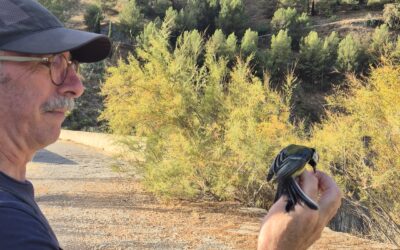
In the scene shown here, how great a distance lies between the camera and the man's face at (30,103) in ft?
3.85

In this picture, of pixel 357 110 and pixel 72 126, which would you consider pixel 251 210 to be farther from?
pixel 72 126

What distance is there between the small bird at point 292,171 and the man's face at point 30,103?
0.57m

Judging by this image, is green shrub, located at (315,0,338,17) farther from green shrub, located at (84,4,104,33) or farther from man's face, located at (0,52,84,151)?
man's face, located at (0,52,84,151)

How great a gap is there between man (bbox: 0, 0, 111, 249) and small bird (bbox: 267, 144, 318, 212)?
0.49 metres

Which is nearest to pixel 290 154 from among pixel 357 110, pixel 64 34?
pixel 64 34

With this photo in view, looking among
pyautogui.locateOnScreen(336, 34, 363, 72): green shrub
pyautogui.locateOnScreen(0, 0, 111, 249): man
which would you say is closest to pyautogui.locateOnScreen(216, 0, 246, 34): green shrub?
pyautogui.locateOnScreen(336, 34, 363, 72): green shrub

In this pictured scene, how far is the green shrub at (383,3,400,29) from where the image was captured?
1348 inches

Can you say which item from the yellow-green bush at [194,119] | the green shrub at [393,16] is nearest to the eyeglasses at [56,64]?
the yellow-green bush at [194,119]

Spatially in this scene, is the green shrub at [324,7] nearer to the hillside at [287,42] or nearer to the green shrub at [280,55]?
the hillside at [287,42]

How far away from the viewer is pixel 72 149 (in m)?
19.1

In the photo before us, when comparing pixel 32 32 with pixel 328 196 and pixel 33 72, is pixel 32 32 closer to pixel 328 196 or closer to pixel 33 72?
pixel 33 72

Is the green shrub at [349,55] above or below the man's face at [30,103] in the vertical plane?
below

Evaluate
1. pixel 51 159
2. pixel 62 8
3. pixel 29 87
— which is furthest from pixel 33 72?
pixel 62 8

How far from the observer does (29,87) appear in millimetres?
1216
